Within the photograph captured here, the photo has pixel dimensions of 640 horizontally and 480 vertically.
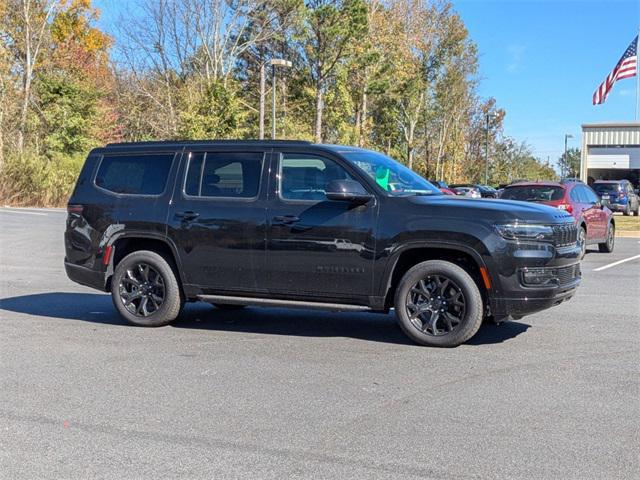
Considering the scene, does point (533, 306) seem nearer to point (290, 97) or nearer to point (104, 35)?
point (290, 97)

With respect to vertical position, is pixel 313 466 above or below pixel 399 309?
below

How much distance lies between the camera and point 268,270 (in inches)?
288

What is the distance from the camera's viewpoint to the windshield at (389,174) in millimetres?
7215

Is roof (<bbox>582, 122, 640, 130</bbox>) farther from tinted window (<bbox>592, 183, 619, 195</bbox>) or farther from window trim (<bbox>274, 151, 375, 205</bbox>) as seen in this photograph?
window trim (<bbox>274, 151, 375, 205</bbox>)

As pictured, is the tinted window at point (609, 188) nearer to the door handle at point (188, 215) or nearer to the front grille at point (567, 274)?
the front grille at point (567, 274)

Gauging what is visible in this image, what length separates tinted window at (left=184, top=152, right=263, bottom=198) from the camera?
754 cm

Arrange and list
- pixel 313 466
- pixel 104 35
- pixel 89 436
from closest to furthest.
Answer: pixel 313 466 < pixel 89 436 < pixel 104 35

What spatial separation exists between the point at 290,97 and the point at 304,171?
43.7 metres

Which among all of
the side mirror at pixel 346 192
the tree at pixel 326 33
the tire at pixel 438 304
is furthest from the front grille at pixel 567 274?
the tree at pixel 326 33

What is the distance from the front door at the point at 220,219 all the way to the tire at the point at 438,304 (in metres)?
1.52

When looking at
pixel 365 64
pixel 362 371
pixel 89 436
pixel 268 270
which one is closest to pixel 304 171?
pixel 268 270

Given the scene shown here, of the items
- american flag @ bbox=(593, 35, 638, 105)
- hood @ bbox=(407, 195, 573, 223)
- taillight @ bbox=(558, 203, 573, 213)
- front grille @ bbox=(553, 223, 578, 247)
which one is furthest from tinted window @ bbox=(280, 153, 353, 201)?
american flag @ bbox=(593, 35, 638, 105)

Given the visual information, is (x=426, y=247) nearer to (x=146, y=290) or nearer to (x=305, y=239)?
(x=305, y=239)

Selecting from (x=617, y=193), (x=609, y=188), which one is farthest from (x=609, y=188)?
(x=617, y=193)
